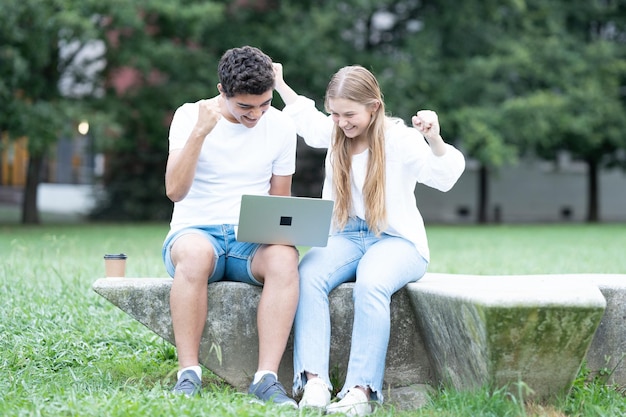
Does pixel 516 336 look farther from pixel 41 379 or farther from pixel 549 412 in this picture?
pixel 41 379

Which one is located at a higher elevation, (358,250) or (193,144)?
(193,144)

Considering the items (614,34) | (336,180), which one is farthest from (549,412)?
(614,34)

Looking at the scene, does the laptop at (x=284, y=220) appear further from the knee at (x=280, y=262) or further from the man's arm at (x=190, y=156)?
the man's arm at (x=190, y=156)

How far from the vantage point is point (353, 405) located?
3578 millimetres

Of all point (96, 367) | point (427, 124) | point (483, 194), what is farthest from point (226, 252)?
point (483, 194)

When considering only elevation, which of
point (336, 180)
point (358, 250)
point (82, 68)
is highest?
point (82, 68)

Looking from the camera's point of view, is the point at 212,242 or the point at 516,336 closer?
the point at 516,336

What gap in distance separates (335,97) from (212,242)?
89 cm

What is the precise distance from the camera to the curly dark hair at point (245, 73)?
389cm

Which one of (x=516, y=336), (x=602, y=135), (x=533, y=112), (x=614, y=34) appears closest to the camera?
(x=516, y=336)

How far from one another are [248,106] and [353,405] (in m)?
1.41

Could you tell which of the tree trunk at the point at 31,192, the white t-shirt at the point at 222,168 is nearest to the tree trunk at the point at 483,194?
the tree trunk at the point at 31,192

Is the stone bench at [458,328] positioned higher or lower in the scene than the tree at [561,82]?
lower

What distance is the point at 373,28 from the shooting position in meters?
23.8
